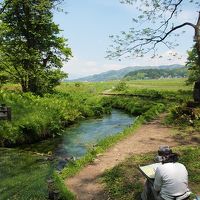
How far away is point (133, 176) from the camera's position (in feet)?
47.8

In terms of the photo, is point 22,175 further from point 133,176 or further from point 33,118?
point 33,118

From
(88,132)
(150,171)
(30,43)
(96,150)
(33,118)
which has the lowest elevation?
(88,132)

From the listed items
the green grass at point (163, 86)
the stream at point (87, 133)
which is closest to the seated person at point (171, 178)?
the stream at point (87, 133)

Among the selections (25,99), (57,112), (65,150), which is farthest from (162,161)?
(25,99)

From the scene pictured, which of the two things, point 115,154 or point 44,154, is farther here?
point 44,154

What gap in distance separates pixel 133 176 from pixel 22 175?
5150mm

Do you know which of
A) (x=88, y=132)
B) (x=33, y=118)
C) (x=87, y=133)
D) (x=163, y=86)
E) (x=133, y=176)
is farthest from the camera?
(x=163, y=86)

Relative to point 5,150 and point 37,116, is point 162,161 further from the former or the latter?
point 37,116

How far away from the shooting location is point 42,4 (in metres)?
37.8

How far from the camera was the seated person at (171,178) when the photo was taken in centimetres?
909

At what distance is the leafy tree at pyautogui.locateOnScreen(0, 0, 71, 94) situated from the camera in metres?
38.4

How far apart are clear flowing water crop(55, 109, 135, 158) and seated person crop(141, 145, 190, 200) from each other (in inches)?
475

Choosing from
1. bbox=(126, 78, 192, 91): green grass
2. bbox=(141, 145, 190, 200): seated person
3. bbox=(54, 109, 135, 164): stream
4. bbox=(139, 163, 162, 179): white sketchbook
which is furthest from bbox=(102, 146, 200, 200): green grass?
bbox=(126, 78, 192, 91): green grass

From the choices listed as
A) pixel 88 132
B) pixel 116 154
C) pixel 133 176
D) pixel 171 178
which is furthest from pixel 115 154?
pixel 88 132
